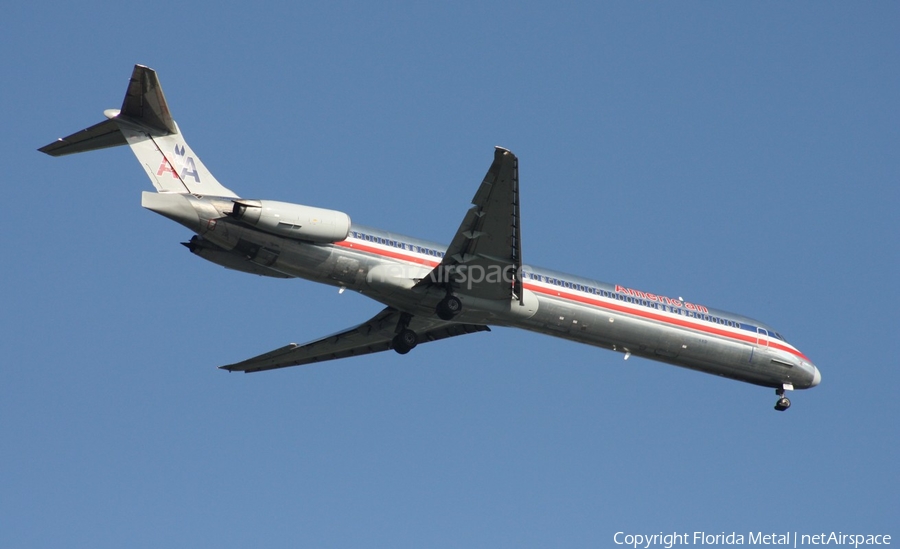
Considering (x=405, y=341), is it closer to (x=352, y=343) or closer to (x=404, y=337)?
(x=404, y=337)

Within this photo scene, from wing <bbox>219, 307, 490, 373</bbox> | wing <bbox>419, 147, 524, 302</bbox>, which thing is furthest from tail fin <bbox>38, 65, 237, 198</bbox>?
wing <bbox>219, 307, 490, 373</bbox>

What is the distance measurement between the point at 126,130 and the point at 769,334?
21.1 meters

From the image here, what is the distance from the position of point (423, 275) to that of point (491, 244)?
2.51 metres

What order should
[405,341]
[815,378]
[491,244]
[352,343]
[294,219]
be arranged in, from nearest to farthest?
[294,219]
[491,244]
[405,341]
[352,343]
[815,378]

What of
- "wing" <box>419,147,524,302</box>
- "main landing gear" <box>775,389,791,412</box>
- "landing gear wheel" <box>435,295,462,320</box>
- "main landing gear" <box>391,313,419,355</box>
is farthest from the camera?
"main landing gear" <box>775,389,791,412</box>

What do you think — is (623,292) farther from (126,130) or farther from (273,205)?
(126,130)

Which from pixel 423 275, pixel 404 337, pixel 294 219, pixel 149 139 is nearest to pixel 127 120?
pixel 149 139

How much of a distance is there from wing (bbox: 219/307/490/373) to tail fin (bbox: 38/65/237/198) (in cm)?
819

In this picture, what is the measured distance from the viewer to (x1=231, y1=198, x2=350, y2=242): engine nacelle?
2655 centimetres

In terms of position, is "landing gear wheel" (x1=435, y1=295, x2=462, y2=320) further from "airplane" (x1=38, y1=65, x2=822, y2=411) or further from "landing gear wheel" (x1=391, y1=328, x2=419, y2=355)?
"landing gear wheel" (x1=391, y1=328, x2=419, y2=355)

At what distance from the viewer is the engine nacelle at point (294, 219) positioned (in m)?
26.5

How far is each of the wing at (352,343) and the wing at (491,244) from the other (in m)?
4.32

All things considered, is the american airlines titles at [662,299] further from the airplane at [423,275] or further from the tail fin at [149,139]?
the tail fin at [149,139]

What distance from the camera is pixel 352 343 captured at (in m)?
35.4
